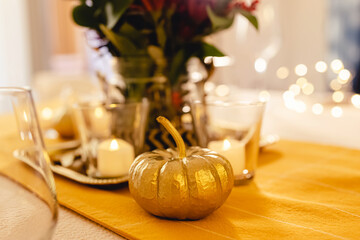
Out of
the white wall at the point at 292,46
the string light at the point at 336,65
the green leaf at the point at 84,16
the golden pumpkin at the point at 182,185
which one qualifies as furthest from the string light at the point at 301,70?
the golden pumpkin at the point at 182,185

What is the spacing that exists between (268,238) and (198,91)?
1.39 ft

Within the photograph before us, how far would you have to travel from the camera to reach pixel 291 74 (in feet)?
9.64

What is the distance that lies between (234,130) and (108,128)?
0.73 ft

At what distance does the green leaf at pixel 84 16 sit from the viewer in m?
0.71

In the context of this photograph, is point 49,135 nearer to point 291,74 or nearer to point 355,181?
point 355,181

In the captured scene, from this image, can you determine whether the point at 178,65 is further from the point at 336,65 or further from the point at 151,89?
the point at 336,65

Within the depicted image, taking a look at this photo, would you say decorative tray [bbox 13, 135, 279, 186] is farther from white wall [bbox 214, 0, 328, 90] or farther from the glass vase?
white wall [bbox 214, 0, 328, 90]

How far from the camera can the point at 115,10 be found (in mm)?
655

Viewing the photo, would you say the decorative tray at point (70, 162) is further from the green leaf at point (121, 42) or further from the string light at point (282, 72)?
the string light at point (282, 72)

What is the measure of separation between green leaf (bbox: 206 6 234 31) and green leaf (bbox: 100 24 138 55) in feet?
0.51

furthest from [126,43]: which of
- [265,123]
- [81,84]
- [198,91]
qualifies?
[81,84]

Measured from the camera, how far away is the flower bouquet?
68cm

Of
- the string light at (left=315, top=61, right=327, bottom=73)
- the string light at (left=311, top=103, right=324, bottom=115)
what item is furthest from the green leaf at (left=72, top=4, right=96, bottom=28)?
the string light at (left=315, top=61, right=327, bottom=73)

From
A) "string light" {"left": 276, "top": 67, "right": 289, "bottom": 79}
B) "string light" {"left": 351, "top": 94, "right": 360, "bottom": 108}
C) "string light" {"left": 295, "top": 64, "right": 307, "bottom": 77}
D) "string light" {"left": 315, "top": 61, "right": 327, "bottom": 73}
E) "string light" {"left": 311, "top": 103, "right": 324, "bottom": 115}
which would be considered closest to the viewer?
"string light" {"left": 311, "top": 103, "right": 324, "bottom": 115}
